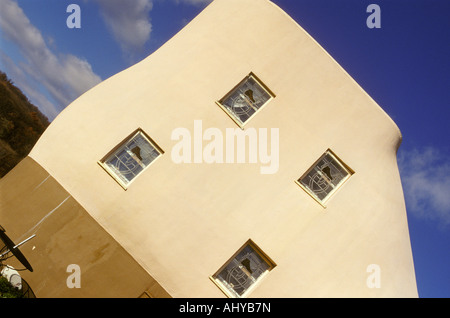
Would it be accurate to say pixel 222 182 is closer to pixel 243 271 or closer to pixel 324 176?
pixel 243 271

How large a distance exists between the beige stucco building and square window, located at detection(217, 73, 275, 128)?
0.11ft

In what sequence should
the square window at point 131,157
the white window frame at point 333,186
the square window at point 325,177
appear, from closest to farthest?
the square window at point 131,157, the white window frame at point 333,186, the square window at point 325,177

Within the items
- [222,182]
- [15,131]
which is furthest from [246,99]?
[15,131]

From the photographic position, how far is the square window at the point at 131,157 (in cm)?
888

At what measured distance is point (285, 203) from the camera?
29.5ft

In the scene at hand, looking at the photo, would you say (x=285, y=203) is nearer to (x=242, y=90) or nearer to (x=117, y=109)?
(x=242, y=90)

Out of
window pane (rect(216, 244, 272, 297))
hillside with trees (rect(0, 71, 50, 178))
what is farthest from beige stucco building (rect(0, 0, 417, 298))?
hillside with trees (rect(0, 71, 50, 178))

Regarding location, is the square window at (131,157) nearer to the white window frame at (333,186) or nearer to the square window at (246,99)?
the square window at (246,99)

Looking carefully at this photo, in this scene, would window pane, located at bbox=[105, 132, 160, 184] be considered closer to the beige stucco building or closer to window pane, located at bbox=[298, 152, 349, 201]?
the beige stucco building

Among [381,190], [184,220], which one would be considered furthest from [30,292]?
[381,190]

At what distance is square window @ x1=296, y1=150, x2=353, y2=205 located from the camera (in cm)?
930

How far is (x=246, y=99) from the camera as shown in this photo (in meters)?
9.59

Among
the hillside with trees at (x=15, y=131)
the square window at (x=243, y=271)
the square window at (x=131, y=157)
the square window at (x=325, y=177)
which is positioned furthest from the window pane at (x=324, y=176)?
the hillside with trees at (x=15, y=131)

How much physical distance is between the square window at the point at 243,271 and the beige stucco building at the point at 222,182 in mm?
31
